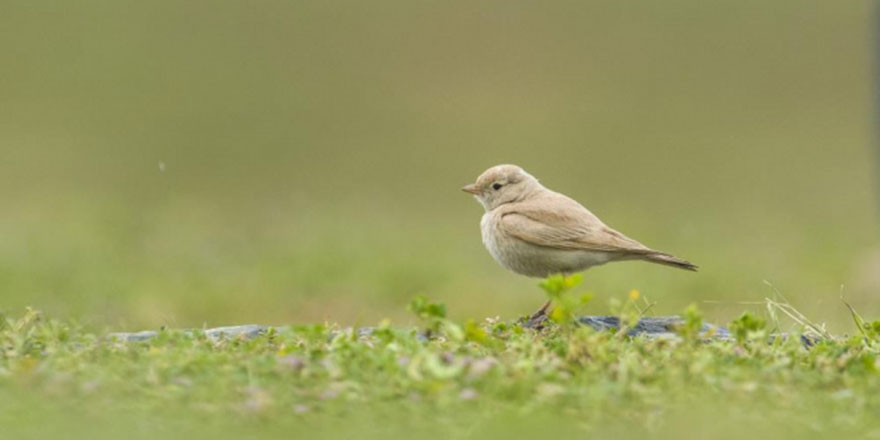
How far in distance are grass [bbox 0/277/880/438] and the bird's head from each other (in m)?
2.13

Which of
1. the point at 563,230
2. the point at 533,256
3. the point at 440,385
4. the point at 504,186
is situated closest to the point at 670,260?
the point at 563,230

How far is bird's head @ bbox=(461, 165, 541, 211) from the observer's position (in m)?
8.48

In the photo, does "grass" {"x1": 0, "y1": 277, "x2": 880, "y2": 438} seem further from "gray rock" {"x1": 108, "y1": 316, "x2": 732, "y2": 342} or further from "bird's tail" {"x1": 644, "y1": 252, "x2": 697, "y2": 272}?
"bird's tail" {"x1": 644, "y1": 252, "x2": 697, "y2": 272}

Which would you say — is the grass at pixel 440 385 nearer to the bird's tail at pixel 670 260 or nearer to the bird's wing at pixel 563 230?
the bird's tail at pixel 670 260

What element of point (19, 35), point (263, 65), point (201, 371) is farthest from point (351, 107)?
point (201, 371)

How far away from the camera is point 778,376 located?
18.9 ft

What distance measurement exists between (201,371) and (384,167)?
18.6 m

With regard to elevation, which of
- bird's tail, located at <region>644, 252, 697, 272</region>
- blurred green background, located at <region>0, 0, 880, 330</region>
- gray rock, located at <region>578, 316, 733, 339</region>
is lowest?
gray rock, located at <region>578, 316, 733, 339</region>

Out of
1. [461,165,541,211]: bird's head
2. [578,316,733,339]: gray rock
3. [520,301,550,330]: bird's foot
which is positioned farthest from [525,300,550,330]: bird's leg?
[461,165,541,211]: bird's head

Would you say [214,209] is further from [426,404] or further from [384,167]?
[426,404]

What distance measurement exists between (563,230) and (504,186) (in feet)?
2.35

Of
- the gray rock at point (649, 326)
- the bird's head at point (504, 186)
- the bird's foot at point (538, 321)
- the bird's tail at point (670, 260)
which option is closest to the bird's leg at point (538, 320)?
the bird's foot at point (538, 321)

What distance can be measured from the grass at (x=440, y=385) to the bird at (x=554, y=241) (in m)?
1.47

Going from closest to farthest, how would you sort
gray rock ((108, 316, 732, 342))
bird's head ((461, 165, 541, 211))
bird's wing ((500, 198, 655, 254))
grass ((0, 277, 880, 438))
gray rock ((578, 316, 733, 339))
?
grass ((0, 277, 880, 438)) → gray rock ((108, 316, 732, 342)) → gray rock ((578, 316, 733, 339)) → bird's wing ((500, 198, 655, 254)) → bird's head ((461, 165, 541, 211))
